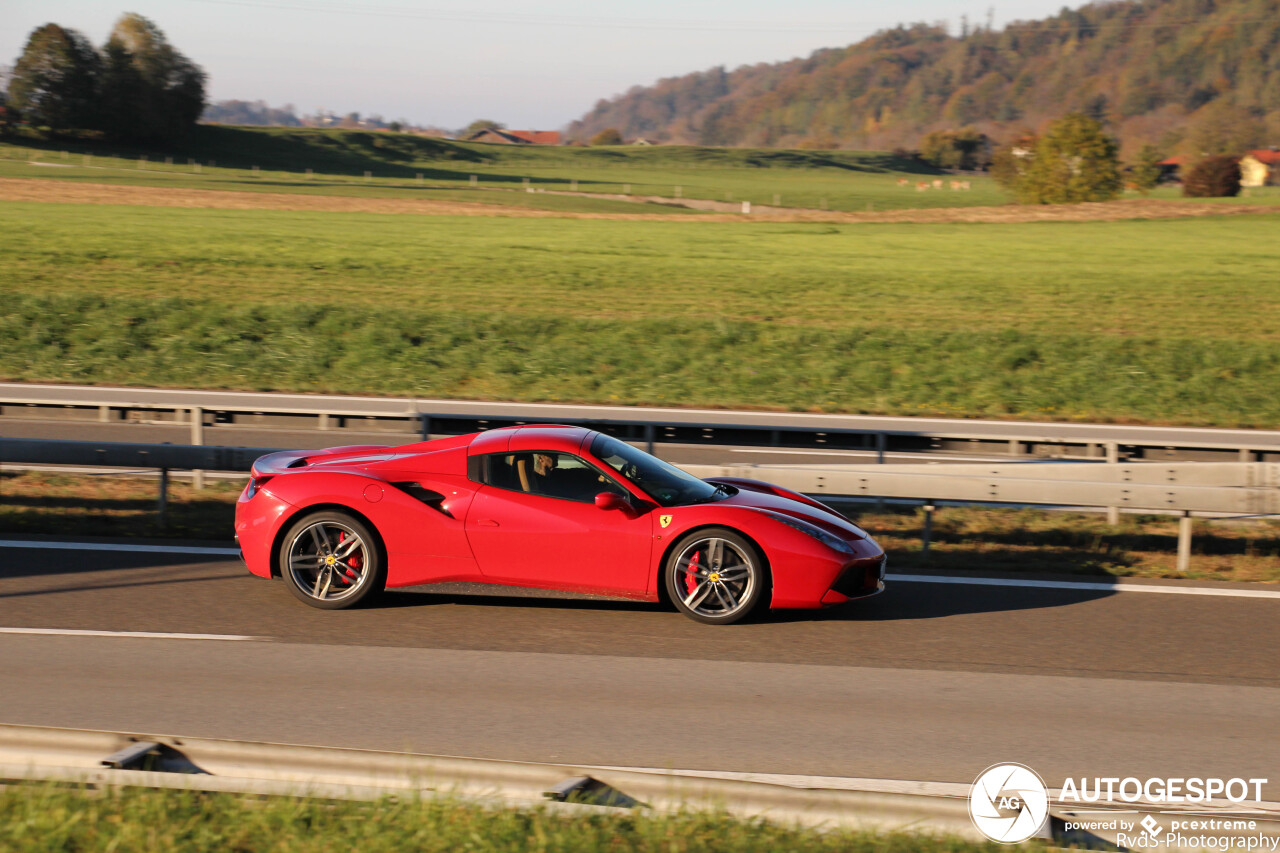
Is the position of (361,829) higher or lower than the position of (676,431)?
lower

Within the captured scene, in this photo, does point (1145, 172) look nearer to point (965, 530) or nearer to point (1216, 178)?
point (1216, 178)

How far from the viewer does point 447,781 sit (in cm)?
402

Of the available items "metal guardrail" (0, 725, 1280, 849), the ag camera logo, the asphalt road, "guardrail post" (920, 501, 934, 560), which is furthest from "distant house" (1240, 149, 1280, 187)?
"metal guardrail" (0, 725, 1280, 849)

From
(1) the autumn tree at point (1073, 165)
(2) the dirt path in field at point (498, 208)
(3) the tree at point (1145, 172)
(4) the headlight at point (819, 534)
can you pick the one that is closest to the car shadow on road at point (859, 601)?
(4) the headlight at point (819, 534)

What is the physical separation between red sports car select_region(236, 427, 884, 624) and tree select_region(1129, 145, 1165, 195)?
78.0 metres

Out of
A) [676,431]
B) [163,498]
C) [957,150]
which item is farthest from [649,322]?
[957,150]

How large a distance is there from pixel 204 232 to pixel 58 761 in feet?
113

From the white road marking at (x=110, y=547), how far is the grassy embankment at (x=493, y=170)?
49120mm

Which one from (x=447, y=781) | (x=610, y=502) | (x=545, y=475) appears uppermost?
(x=545, y=475)

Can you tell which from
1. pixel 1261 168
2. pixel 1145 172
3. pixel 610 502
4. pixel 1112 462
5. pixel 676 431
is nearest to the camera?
pixel 610 502

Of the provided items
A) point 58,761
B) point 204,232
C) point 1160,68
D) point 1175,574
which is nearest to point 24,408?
point 58,761

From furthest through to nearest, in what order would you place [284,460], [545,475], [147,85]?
1. [147,85]
2. [284,460]
3. [545,475]

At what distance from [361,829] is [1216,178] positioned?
73.7 metres

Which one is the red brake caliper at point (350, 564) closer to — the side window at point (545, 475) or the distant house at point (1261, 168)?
the side window at point (545, 475)
